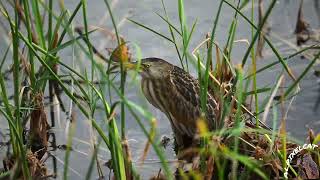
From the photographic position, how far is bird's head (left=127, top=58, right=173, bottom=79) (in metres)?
2.97

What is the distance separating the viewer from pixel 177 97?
3168mm

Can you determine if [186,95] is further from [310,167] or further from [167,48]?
[167,48]

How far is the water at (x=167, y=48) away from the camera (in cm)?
316

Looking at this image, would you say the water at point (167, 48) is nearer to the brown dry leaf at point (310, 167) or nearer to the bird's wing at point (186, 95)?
the bird's wing at point (186, 95)

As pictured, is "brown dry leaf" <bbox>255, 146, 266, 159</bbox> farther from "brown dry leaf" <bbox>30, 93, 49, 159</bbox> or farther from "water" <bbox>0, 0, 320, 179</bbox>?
"brown dry leaf" <bbox>30, 93, 49, 159</bbox>

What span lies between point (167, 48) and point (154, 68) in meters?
1.09

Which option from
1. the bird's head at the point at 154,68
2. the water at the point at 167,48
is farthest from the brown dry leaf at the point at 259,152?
the bird's head at the point at 154,68

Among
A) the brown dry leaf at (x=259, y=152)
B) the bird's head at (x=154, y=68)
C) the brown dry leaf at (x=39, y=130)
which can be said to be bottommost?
the brown dry leaf at (x=259, y=152)

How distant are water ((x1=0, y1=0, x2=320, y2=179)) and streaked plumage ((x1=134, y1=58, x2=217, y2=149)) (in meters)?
0.08

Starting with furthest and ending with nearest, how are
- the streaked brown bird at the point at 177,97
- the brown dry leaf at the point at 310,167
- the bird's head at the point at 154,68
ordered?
1. the streaked brown bird at the point at 177,97
2. the bird's head at the point at 154,68
3. the brown dry leaf at the point at 310,167

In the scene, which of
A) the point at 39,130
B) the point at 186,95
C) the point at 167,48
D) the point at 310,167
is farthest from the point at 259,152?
the point at 167,48

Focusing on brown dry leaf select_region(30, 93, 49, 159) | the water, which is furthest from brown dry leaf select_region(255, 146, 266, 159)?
brown dry leaf select_region(30, 93, 49, 159)

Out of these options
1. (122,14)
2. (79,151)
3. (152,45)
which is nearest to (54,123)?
(79,151)

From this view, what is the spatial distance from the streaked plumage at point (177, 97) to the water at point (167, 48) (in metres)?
0.08
